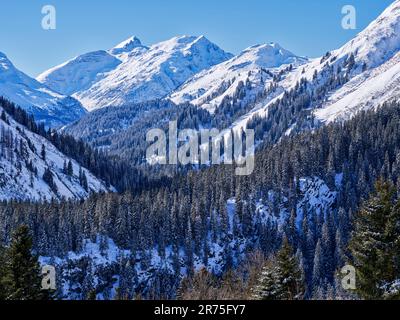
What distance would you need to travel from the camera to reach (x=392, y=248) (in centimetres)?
3594

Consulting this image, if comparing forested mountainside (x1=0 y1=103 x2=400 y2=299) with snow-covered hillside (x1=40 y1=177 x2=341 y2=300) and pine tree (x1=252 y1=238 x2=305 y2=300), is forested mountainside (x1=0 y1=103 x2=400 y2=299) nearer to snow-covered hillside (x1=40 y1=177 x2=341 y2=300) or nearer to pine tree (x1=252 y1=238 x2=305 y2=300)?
snow-covered hillside (x1=40 y1=177 x2=341 y2=300)

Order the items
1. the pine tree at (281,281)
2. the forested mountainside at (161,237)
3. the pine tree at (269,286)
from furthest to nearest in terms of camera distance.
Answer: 1. the forested mountainside at (161,237)
2. the pine tree at (281,281)
3. the pine tree at (269,286)

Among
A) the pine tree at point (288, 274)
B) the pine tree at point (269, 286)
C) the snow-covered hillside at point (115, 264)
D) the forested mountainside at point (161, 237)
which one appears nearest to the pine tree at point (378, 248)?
the pine tree at point (288, 274)

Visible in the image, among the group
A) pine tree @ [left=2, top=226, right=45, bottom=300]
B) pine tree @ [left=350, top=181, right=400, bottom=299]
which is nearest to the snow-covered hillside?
pine tree @ [left=2, top=226, right=45, bottom=300]

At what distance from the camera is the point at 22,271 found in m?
40.1

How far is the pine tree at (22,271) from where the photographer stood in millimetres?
39562

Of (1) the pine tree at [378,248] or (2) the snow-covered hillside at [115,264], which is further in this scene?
(2) the snow-covered hillside at [115,264]

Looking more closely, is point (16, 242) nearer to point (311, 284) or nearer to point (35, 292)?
point (35, 292)

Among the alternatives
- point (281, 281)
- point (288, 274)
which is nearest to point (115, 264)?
point (288, 274)

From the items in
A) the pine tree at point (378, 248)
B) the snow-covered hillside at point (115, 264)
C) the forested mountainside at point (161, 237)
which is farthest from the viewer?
the forested mountainside at point (161, 237)

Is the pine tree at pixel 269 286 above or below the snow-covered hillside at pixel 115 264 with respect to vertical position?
above

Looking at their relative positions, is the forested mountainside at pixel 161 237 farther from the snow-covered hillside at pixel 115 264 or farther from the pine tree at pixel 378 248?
the pine tree at pixel 378 248
